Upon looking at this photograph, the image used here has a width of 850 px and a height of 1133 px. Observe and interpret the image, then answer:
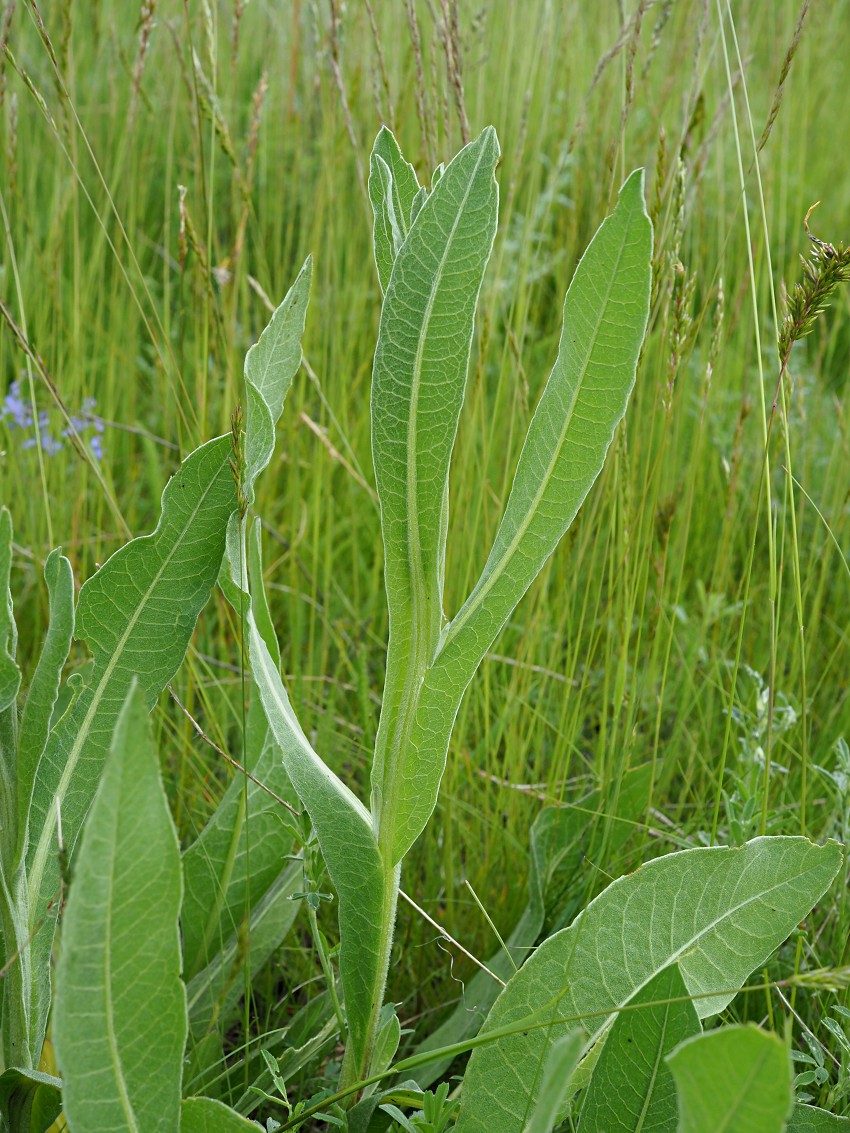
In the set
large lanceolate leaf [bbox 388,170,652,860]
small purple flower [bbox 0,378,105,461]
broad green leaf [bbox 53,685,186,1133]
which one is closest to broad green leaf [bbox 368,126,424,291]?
large lanceolate leaf [bbox 388,170,652,860]

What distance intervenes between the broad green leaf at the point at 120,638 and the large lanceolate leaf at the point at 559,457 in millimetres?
201

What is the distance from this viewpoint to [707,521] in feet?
6.51

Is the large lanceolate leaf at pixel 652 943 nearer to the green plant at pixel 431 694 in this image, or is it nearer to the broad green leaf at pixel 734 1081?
the green plant at pixel 431 694

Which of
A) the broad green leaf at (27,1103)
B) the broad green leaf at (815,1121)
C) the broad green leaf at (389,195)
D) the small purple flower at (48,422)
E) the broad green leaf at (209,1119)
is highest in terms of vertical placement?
the broad green leaf at (389,195)

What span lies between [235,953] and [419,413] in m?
0.51

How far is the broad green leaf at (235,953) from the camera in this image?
3.19ft

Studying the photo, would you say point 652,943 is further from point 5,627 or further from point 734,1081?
point 5,627

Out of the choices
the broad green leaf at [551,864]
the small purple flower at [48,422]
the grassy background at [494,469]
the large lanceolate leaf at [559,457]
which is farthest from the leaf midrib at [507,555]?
the small purple flower at [48,422]

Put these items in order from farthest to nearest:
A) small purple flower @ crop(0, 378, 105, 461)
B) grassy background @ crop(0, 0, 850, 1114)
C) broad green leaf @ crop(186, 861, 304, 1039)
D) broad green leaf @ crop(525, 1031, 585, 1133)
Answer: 1. small purple flower @ crop(0, 378, 105, 461)
2. grassy background @ crop(0, 0, 850, 1114)
3. broad green leaf @ crop(186, 861, 304, 1039)
4. broad green leaf @ crop(525, 1031, 585, 1133)

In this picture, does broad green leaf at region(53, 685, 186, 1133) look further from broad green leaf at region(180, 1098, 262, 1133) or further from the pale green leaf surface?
the pale green leaf surface

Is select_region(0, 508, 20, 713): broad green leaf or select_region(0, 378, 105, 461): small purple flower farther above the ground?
select_region(0, 378, 105, 461): small purple flower

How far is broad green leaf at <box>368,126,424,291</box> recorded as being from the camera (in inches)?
32.0

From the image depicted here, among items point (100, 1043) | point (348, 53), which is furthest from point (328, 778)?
point (348, 53)

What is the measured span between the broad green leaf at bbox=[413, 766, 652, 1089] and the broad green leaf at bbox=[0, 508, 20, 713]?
54 centimetres
